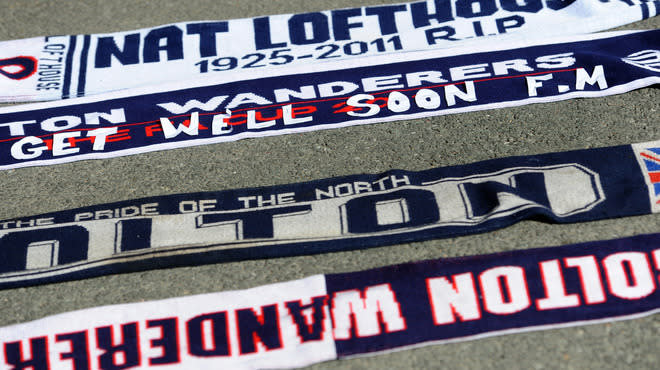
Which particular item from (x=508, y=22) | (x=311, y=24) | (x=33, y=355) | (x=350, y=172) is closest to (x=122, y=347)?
(x=33, y=355)

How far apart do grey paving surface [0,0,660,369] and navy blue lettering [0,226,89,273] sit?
107mm

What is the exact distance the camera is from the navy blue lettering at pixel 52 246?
2.78 m

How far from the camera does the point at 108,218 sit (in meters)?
2.90

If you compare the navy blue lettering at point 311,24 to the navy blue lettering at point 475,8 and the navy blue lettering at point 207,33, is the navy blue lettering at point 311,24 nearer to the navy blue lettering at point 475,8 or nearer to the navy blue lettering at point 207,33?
the navy blue lettering at point 207,33

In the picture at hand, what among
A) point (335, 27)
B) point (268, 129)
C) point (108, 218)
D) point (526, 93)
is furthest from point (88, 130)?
point (526, 93)

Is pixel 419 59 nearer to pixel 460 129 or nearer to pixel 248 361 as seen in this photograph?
pixel 460 129

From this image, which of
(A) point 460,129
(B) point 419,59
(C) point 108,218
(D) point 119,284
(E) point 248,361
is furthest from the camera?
(B) point 419,59

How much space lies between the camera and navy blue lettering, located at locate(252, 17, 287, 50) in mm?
3691

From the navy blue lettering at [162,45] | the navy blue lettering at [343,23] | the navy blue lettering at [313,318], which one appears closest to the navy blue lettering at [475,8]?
the navy blue lettering at [343,23]

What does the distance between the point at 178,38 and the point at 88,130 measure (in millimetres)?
720

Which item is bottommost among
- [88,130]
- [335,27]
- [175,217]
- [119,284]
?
[119,284]

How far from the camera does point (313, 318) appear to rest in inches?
101

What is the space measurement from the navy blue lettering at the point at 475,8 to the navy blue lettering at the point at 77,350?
2.31 m

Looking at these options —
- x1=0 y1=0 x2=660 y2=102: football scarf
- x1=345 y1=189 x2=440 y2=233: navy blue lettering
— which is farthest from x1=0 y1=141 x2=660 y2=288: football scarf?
x1=0 y1=0 x2=660 y2=102: football scarf
